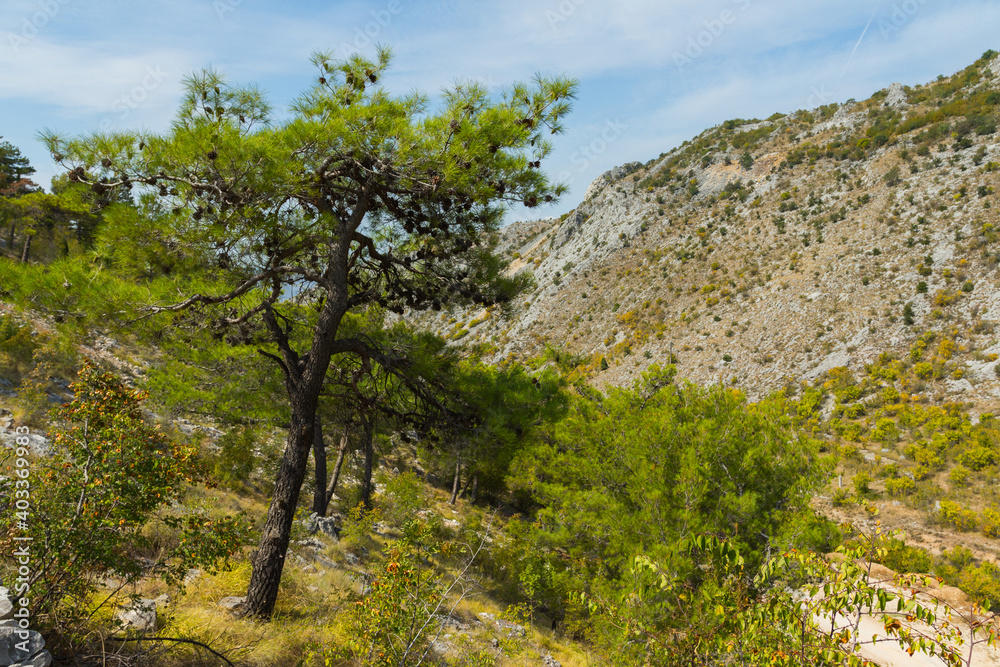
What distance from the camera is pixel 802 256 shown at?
36594mm

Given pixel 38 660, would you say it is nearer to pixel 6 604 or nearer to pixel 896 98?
pixel 6 604

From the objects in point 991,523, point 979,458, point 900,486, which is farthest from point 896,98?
point 991,523

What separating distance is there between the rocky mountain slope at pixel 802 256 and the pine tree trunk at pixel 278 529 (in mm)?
14784

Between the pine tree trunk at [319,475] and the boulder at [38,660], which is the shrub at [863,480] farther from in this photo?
the boulder at [38,660]

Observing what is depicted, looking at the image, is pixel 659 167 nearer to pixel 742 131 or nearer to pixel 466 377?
pixel 742 131

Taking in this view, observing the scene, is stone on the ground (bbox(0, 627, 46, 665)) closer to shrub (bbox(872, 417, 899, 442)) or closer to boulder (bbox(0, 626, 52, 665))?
boulder (bbox(0, 626, 52, 665))

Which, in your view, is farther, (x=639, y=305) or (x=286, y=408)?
(x=639, y=305)

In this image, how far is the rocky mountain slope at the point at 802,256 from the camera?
1105 inches

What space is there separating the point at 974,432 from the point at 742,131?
4914 cm

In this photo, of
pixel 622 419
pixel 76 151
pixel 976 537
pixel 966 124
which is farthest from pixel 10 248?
pixel 966 124

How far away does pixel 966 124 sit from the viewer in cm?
3606

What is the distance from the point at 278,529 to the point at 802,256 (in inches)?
1636

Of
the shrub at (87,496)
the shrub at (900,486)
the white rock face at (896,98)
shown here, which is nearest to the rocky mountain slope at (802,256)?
the white rock face at (896,98)

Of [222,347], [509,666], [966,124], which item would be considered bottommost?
[509,666]
